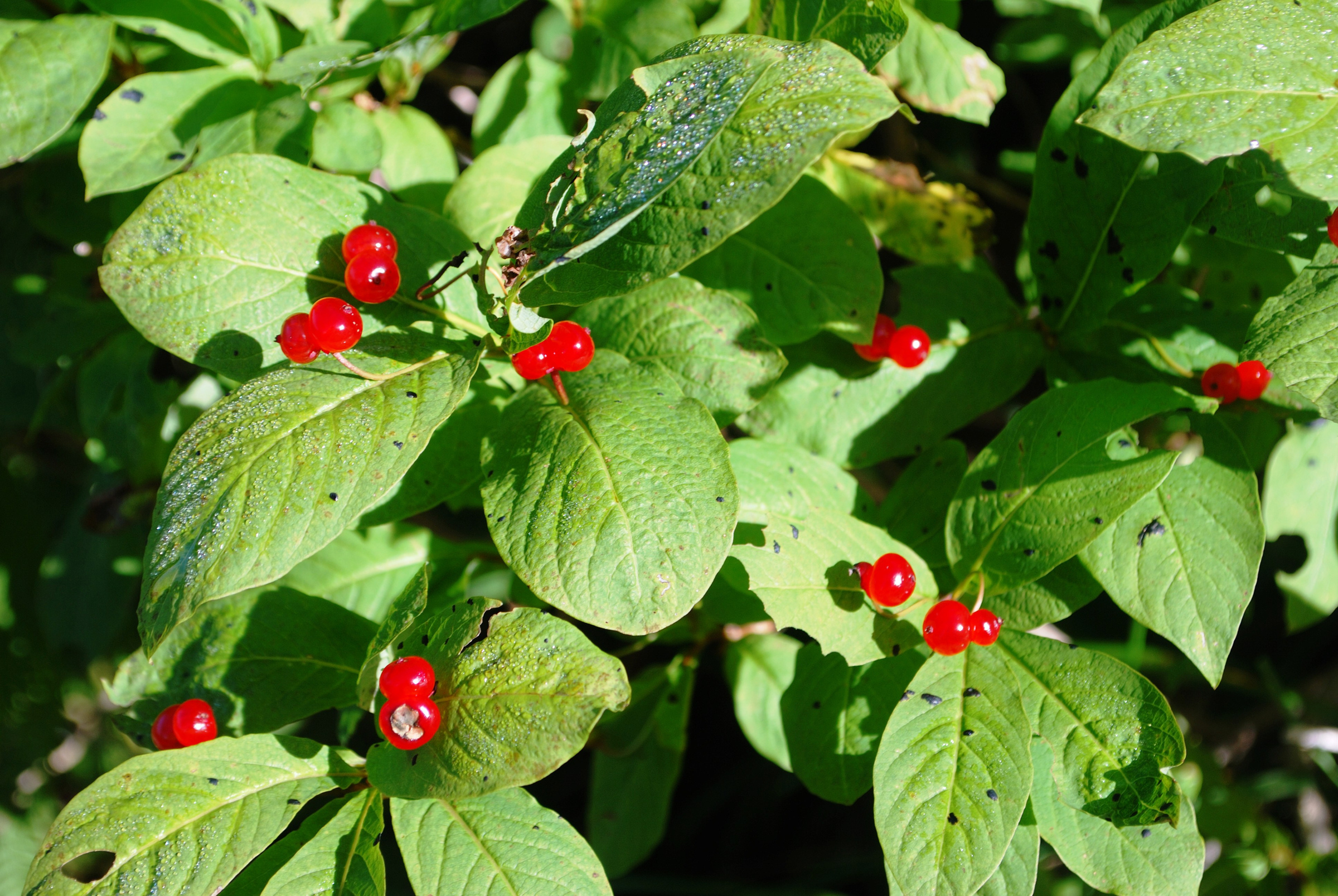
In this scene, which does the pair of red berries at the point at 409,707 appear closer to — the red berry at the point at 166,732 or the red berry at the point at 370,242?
the red berry at the point at 166,732

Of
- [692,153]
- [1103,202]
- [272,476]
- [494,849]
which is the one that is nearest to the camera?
[692,153]

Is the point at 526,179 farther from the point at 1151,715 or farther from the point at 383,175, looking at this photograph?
the point at 1151,715

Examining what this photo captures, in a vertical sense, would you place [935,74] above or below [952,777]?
above

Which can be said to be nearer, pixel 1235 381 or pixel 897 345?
pixel 1235 381

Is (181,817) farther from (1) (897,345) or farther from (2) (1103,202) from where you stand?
(2) (1103,202)

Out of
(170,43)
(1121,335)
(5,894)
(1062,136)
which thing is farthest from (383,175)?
(5,894)

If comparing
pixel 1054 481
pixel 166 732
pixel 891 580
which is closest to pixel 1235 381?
pixel 1054 481

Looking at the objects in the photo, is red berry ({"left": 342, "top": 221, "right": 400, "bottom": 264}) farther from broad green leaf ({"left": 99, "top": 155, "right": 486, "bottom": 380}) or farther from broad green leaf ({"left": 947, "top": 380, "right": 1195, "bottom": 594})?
broad green leaf ({"left": 947, "top": 380, "right": 1195, "bottom": 594})
